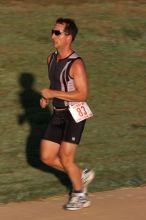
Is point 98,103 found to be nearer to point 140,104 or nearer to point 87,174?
point 140,104

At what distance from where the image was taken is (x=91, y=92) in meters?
13.8

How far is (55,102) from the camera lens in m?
7.93

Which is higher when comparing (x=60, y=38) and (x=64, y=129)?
(x=60, y=38)

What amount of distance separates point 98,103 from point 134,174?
3.97 meters

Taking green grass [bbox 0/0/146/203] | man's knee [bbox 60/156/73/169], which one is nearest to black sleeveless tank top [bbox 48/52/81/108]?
man's knee [bbox 60/156/73/169]

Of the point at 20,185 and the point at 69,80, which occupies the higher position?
the point at 69,80

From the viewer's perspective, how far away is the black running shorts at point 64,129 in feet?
25.5

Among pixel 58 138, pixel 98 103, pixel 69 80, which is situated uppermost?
pixel 69 80

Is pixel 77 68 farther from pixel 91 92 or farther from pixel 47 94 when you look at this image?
pixel 91 92

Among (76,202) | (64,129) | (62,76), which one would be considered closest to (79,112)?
(64,129)

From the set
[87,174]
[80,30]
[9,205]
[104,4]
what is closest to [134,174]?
[87,174]

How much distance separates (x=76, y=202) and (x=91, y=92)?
609 cm

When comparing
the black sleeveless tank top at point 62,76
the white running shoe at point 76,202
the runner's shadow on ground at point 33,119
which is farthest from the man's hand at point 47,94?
the runner's shadow on ground at point 33,119

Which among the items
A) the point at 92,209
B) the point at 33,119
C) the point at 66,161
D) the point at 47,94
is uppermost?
the point at 47,94
